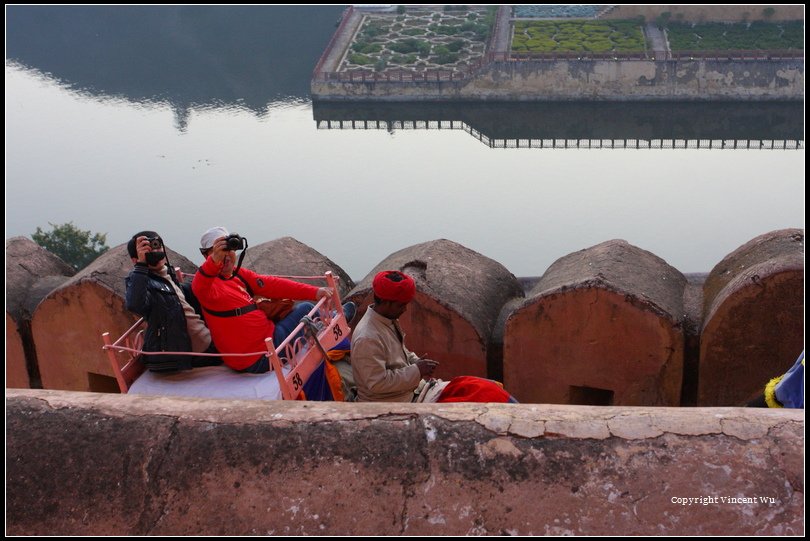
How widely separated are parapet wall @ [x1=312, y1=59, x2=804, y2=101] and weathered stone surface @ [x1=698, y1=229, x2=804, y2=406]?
16779 mm

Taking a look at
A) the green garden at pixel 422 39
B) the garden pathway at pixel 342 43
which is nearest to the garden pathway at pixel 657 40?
the green garden at pixel 422 39

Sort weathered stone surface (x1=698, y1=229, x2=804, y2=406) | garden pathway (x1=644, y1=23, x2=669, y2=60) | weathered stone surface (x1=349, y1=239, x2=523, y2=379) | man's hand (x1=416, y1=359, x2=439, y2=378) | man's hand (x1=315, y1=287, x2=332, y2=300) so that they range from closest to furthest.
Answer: man's hand (x1=416, y1=359, x2=439, y2=378) < man's hand (x1=315, y1=287, x2=332, y2=300) < weathered stone surface (x1=698, y1=229, x2=804, y2=406) < weathered stone surface (x1=349, y1=239, x2=523, y2=379) < garden pathway (x1=644, y1=23, x2=669, y2=60)

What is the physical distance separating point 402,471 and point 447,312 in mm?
1959

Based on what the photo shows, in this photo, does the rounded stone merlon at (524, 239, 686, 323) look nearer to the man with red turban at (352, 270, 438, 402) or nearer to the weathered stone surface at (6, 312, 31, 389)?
the man with red turban at (352, 270, 438, 402)

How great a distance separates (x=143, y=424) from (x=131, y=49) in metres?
25.3

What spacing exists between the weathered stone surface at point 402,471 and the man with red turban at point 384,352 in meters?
0.85

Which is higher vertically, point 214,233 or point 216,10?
point 214,233

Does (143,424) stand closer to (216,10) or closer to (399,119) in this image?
(399,119)

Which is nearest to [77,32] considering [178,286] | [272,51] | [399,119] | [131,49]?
[131,49]

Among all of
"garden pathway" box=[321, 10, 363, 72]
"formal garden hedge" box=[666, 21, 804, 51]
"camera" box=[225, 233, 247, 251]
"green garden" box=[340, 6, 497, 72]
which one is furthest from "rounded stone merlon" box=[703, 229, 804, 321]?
"garden pathway" box=[321, 10, 363, 72]

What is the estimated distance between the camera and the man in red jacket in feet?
10.8

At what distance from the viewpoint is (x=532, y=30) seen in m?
23.2

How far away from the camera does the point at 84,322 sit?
430 centimetres

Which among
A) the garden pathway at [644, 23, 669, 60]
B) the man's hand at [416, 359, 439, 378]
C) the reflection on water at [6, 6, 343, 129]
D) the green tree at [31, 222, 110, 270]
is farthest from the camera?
the reflection on water at [6, 6, 343, 129]
